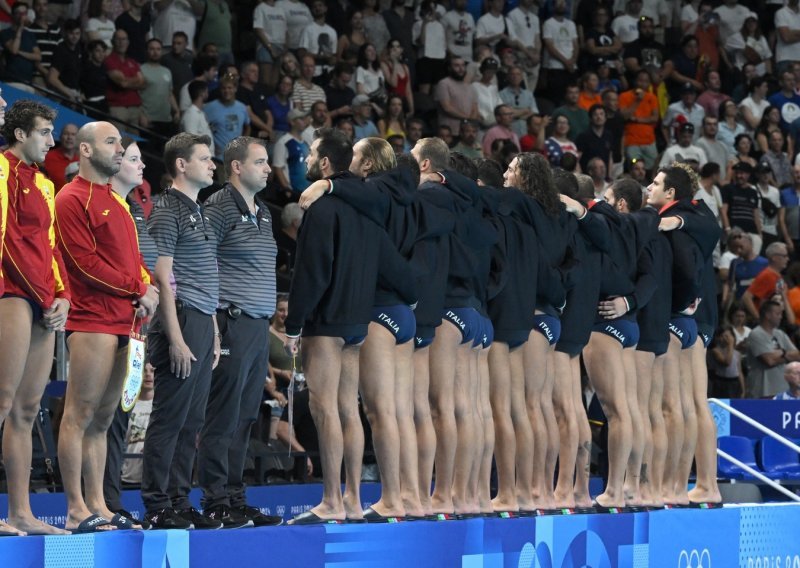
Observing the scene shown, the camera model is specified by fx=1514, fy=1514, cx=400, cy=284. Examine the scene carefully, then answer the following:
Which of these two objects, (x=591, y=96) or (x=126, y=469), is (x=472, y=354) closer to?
(x=126, y=469)

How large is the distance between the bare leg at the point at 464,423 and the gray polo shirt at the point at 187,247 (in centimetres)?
158

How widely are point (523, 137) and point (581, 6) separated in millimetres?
3734

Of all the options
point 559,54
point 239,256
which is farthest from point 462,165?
point 559,54

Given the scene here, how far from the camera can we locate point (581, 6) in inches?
773

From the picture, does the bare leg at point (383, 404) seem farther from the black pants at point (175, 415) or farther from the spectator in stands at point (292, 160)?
the spectator in stands at point (292, 160)

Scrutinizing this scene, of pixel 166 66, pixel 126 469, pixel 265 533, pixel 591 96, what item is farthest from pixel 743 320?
pixel 265 533

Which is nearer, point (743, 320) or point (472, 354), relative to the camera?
point (472, 354)

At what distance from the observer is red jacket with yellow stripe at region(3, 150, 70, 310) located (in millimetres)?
6402

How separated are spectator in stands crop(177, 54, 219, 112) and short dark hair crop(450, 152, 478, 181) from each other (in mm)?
6107

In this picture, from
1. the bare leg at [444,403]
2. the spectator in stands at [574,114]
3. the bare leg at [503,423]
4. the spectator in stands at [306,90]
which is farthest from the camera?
the spectator in stands at [574,114]

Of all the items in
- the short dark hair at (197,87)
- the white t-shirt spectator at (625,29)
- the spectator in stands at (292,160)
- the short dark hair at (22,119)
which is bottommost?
the short dark hair at (22,119)

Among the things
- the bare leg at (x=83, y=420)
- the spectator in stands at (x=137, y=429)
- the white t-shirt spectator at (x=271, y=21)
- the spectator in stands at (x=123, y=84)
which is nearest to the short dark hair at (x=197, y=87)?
the spectator in stands at (x=123, y=84)

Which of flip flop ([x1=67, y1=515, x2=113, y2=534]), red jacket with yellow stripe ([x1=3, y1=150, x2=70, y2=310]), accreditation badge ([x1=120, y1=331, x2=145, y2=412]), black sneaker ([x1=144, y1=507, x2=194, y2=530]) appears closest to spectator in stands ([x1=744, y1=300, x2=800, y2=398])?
black sneaker ([x1=144, y1=507, x2=194, y2=530])

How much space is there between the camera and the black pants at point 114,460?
748 cm
